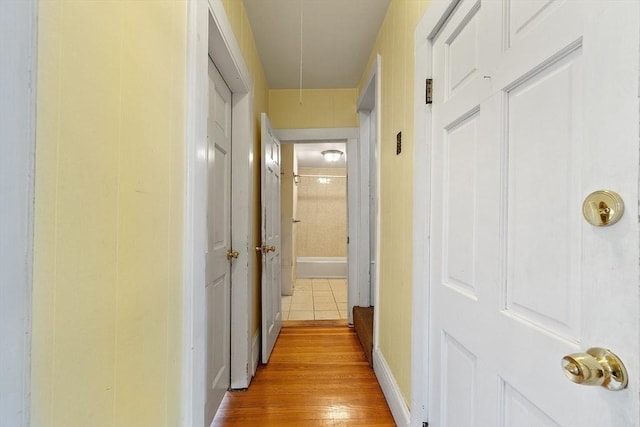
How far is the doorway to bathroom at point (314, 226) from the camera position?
13.9 feet

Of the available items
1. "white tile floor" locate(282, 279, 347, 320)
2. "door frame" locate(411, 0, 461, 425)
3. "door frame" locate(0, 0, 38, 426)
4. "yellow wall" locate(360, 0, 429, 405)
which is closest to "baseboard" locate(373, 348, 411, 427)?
"yellow wall" locate(360, 0, 429, 405)

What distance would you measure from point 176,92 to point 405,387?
167 centimetres

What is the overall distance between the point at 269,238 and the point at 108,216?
69.6 inches

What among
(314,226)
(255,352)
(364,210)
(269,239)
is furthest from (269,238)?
(314,226)

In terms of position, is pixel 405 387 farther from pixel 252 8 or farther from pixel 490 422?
pixel 252 8

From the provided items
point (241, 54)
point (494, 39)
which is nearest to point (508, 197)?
point (494, 39)

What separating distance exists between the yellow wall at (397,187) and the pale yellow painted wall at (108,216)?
105 centimetres

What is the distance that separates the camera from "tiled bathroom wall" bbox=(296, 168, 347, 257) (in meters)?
5.89

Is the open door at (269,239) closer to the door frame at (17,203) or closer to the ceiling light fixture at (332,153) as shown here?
the door frame at (17,203)

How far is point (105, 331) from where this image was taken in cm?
63

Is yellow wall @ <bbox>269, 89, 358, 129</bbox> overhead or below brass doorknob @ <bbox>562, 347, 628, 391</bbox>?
overhead

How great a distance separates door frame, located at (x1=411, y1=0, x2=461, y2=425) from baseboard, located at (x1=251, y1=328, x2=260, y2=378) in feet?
3.86

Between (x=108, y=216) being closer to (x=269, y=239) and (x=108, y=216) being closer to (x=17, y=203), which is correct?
(x=17, y=203)

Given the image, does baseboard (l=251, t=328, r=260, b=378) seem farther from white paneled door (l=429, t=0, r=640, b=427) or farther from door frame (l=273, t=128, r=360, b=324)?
white paneled door (l=429, t=0, r=640, b=427)
